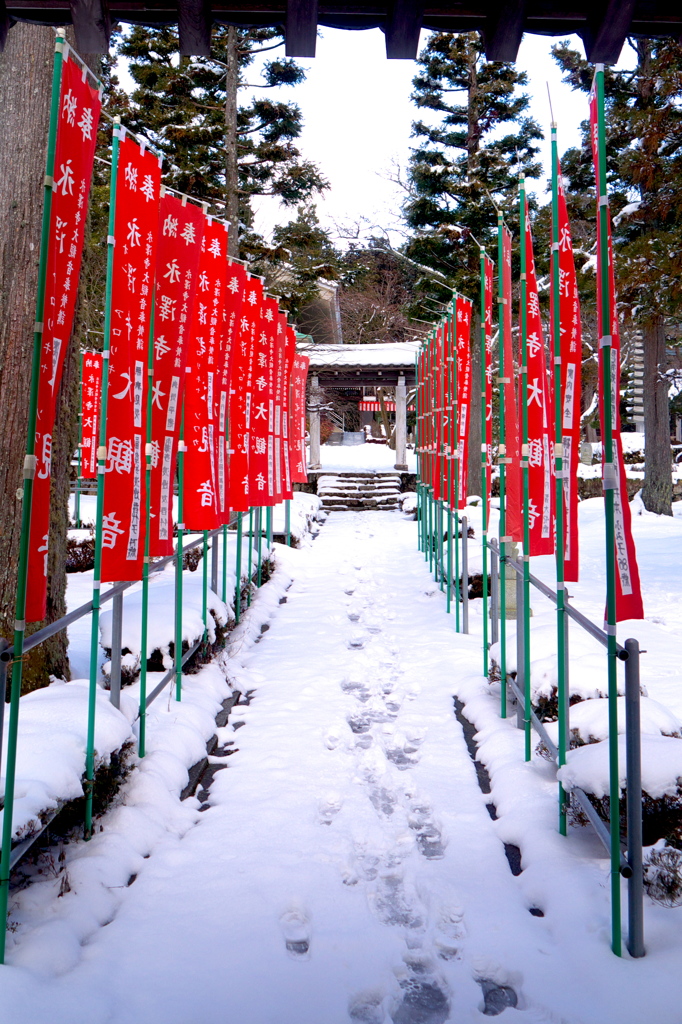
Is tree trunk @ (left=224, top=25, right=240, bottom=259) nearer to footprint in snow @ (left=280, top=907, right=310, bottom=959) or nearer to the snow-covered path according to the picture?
the snow-covered path

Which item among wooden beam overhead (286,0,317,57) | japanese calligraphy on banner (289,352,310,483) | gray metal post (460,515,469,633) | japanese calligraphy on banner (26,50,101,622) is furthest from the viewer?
japanese calligraphy on banner (289,352,310,483)

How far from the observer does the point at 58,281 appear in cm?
284

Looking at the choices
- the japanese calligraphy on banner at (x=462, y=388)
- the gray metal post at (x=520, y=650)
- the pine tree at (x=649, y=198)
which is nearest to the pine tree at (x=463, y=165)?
the pine tree at (x=649, y=198)

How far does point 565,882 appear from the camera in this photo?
3.12 metres

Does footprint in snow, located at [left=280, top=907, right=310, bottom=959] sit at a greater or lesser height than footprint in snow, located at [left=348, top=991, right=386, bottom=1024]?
greater

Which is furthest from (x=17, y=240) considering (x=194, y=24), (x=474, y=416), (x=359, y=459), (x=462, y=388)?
(x=359, y=459)

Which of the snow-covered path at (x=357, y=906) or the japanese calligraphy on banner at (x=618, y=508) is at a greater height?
the japanese calligraphy on banner at (x=618, y=508)

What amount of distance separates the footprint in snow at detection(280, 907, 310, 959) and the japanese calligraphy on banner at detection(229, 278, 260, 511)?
16.1ft

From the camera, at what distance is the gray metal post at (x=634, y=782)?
253 cm

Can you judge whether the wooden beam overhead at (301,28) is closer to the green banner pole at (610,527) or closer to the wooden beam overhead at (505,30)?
the wooden beam overhead at (505,30)

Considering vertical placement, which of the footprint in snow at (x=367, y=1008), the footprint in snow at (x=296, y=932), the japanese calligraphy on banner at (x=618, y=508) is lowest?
the footprint in snow at (x=367, y=1008)

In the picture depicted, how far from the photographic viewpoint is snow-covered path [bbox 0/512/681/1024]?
248 cm

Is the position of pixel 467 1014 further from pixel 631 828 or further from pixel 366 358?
pixel 366 358

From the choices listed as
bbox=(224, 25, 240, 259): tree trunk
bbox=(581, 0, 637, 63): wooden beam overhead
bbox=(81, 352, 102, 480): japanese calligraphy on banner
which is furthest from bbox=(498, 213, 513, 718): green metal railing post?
bbox=(81, 352, 102, 480): japanese calligraphy on banner
